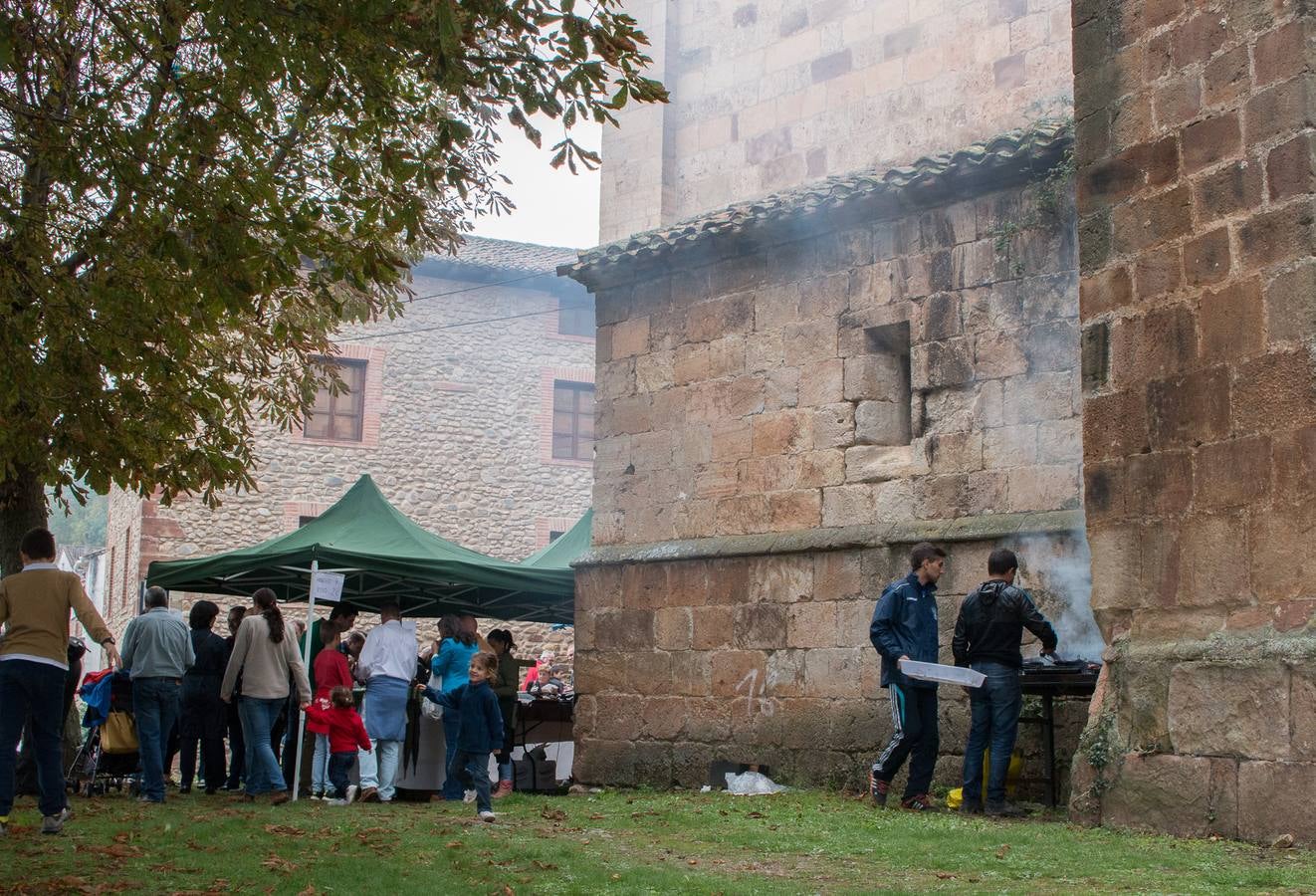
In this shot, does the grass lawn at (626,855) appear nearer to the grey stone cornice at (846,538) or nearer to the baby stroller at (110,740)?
the baby stroller at (110,740)

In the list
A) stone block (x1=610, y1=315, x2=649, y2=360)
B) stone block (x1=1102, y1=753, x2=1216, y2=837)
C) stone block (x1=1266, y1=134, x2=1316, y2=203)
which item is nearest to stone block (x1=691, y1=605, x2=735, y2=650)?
stone block (x1=610, y1=315, x2=649, y2=360)

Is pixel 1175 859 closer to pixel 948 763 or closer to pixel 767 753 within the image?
pixel 948 763

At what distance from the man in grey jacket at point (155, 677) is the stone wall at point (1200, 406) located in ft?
20.7

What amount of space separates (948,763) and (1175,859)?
3729 mm

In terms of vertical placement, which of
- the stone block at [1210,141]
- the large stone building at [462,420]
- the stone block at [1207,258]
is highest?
the large stone building at [462,420]

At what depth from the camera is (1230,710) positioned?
7.46 meters

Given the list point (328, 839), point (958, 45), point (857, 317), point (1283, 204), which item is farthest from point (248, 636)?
point (958, 45)

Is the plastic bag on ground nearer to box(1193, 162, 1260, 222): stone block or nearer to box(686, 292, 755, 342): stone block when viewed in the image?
box(686, 292, 755, 342): stone block

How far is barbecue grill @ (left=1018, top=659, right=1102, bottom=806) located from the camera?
9.20m

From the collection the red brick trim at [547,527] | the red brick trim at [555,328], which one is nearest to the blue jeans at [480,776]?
the red brick trim at [547,527]

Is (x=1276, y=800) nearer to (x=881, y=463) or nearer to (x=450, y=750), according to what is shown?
(x=881, y=463)

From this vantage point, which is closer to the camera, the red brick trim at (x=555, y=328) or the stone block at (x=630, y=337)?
the stone block at (x=630, y=337)

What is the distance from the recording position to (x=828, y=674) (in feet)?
37.3

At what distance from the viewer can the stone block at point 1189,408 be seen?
7715mm
